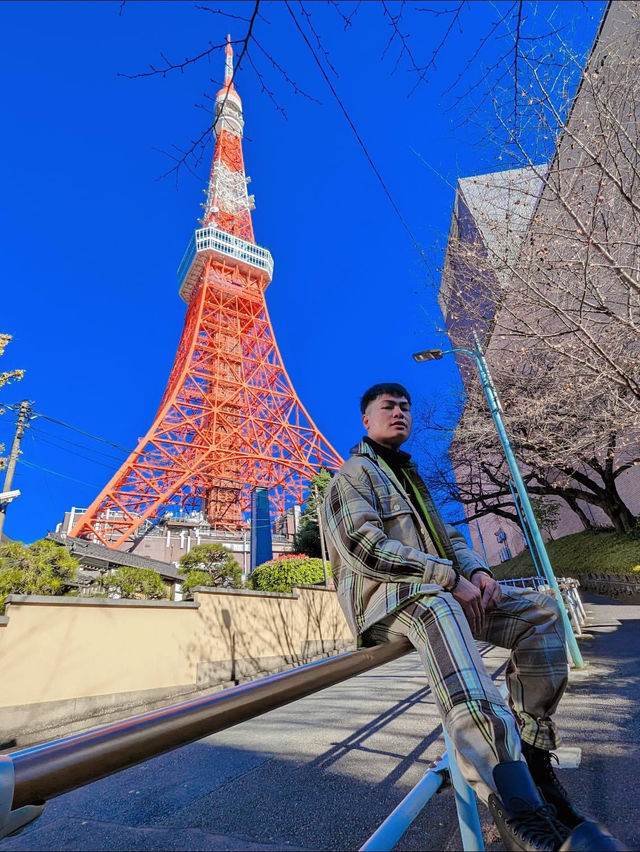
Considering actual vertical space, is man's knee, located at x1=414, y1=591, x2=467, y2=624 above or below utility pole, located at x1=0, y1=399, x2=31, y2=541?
below

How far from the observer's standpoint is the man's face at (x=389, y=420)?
170 centimetres

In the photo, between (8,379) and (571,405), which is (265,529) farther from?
(571,405)

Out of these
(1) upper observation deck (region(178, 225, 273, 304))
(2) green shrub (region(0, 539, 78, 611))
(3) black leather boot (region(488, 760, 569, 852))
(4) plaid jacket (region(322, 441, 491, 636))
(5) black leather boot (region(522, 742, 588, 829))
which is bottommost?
(5) black leather boot (region(522, 742, 588, 829))

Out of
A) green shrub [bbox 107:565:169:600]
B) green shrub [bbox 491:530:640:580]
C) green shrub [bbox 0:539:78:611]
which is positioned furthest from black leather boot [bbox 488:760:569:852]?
green shrub [bbox 491:530:640:580]

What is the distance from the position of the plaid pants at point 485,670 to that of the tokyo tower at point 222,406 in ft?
73.7

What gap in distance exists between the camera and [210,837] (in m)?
2.18

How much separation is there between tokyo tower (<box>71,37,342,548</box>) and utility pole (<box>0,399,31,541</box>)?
887cm

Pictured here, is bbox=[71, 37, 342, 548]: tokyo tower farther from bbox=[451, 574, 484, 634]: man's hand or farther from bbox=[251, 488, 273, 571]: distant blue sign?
bbox=[451, 574, 484, 634]: man's hand

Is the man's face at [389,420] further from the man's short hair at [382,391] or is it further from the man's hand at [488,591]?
the man's hand at [488,591]

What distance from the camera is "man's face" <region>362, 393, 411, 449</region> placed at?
1.70 meters

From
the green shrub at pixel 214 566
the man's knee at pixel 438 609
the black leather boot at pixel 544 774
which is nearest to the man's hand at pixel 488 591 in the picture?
the man's knee at pixel 438 609

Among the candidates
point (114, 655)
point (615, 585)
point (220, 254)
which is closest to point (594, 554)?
point (615, 585)

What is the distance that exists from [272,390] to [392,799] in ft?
91.5

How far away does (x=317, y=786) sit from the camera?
8.79ft
